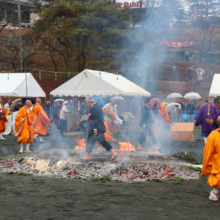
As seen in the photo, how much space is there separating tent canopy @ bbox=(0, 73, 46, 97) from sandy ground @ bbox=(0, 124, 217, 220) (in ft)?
34.3

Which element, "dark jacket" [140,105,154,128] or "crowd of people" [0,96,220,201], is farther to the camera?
"dark jacket" [140,105,154,128]

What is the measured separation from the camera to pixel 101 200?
544 centimetres

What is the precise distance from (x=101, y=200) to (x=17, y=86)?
42.7 feet

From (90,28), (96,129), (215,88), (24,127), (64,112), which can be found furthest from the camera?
(90,28)

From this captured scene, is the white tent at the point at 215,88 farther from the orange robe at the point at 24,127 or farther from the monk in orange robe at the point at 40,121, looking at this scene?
the orange robe at the point at 24,127

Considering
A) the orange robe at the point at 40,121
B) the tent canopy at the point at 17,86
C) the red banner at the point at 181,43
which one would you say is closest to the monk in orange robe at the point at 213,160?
the orange robe at the point at 40,121

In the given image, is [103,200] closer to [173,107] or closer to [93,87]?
[93,87]

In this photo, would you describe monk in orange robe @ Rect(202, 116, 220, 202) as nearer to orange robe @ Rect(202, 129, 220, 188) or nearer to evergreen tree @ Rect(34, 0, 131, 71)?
orange robe @ Rect(202, 129, 220, 188)

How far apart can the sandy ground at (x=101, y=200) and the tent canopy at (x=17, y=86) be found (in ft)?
34.3

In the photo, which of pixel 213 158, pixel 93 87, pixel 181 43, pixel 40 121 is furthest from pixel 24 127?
pixel 181 43

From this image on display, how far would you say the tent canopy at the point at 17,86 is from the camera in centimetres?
1720

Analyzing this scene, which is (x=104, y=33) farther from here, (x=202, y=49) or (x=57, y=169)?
(x=202, y=49)

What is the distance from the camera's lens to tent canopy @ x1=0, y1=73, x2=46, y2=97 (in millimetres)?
17203

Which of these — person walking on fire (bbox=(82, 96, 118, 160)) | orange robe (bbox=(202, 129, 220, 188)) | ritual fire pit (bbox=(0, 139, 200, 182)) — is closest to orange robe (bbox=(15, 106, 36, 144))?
ritual fire pit (bbox=(0, 139, 200, 182))
